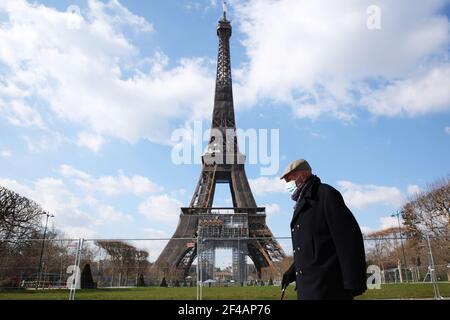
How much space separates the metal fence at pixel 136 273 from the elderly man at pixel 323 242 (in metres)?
9.54

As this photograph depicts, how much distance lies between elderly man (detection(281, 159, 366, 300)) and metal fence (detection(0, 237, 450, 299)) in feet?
31.3

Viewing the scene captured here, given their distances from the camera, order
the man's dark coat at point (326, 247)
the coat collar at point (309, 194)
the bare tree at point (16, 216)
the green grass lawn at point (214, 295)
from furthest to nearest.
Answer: the bare tree at point (16, 216) < the green grass lawn at point (214, 295) < the coat collar at point (309, 194) < the man's dark coat at point (326, 247)

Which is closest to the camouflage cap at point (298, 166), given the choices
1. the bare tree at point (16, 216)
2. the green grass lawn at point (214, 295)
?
the green grass lawn at point (214, 295)

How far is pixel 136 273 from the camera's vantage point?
2355 cm

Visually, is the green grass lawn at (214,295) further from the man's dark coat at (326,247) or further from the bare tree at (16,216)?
the bare tree at (16,216)

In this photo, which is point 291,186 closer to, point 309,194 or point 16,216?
point 309,194

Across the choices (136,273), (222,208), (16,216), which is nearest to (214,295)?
(136,273)

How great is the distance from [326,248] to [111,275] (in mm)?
17155

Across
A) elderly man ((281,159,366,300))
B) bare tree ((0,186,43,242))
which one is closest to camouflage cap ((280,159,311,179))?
elderly man ((281,159,366,300))

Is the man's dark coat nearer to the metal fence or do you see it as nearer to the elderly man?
the elderly man

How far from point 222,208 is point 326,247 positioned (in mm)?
44416

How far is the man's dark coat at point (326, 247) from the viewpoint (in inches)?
99.7

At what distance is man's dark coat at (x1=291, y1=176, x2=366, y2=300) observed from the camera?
8.31 feet
